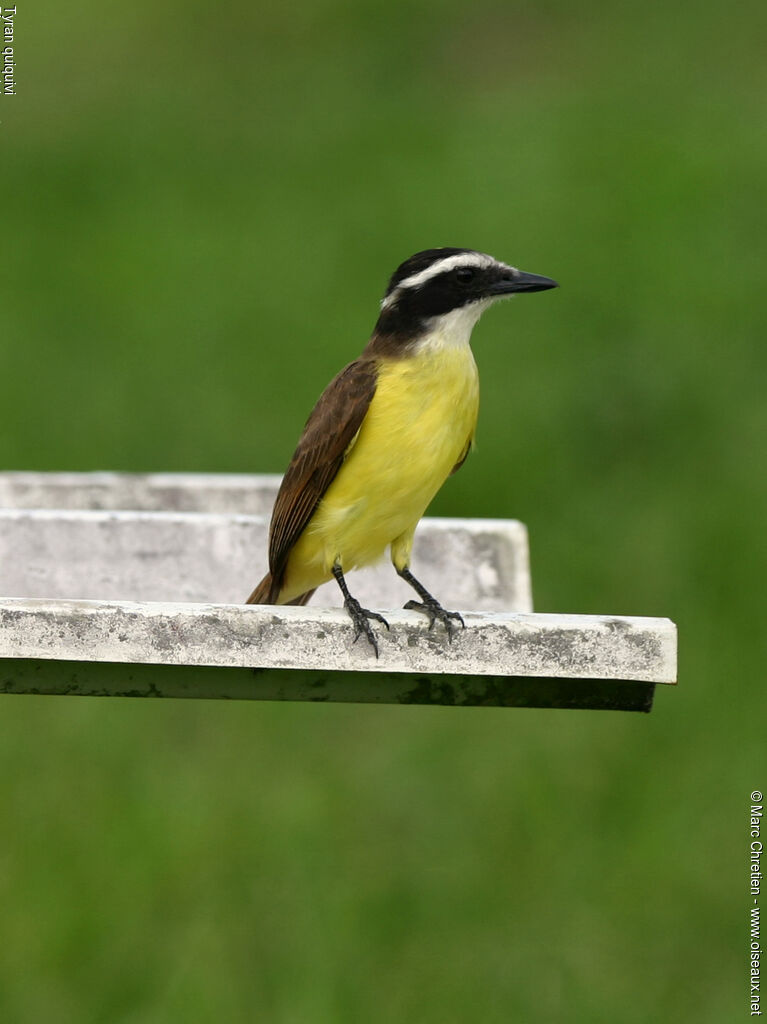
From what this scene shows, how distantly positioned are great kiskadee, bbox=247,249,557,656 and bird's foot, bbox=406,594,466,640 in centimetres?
1

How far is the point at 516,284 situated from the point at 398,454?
673 mm

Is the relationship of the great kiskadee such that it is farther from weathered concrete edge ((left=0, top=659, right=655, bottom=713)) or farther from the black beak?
weathered concrete edge ((left=0, top=659, right=655, bottom=713))

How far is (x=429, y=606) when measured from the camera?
573 cm

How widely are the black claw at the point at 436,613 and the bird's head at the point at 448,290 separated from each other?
0.79 m

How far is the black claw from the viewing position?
4.78 m

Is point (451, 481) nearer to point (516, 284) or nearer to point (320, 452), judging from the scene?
point (516, 284)

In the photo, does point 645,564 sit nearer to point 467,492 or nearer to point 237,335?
point 467,492

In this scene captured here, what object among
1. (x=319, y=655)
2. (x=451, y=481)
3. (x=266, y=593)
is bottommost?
(x=451, y=481)

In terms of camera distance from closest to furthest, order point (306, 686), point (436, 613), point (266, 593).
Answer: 1. point (306, 686)
2. point (436, 613)
3. point (266, 593)

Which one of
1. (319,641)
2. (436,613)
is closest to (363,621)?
(319,641)

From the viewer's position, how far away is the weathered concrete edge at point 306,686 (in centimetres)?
485

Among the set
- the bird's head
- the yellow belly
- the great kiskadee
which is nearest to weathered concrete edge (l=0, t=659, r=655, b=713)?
the great kiskadee

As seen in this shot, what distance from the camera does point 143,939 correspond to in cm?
777

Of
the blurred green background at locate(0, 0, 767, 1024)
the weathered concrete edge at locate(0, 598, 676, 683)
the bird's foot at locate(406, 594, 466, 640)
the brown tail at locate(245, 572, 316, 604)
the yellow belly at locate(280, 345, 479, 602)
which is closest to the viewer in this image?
the weathered concrete edge at locate(0, 598, 676, 683)
